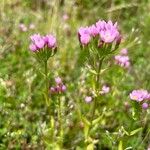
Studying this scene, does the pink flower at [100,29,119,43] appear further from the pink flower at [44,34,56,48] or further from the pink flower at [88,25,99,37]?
the pink flower at [44,34,56,48]

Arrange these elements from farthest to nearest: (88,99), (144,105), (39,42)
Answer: (88,99) < (144,105) < (39,42)

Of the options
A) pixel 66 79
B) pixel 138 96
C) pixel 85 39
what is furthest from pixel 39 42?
pixel 66 79

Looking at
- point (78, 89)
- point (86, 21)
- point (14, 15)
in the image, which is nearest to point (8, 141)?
point (78, 89)

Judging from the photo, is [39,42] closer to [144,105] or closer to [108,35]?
[108,35]

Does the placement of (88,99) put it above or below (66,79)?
below

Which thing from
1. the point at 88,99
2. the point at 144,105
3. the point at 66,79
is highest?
the point at 66,79

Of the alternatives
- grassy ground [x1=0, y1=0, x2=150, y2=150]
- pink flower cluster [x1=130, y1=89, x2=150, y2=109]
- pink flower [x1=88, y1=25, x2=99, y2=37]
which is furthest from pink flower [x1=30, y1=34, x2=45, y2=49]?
pink flower cluster [x1=130, y1=89, x2=150, y2=109]

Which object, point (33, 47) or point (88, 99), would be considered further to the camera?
point (88, 99)
